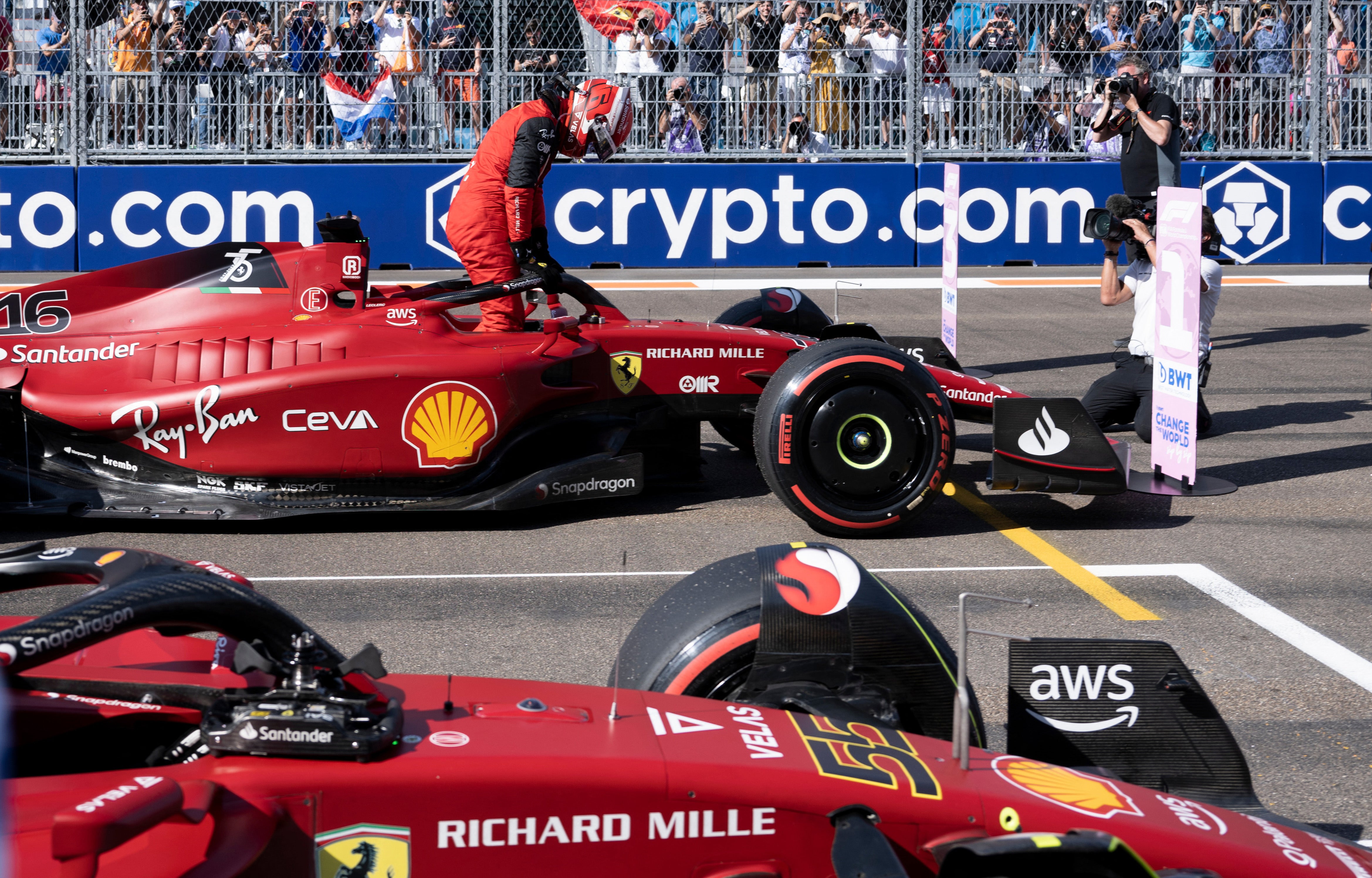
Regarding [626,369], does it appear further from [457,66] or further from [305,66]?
[305,66]

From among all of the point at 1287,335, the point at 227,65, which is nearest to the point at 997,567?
the point at 1287,335

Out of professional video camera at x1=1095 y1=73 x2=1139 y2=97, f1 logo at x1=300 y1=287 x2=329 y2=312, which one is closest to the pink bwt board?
professional video camera at x1=1095 y1=73 x2=1139 y2=97

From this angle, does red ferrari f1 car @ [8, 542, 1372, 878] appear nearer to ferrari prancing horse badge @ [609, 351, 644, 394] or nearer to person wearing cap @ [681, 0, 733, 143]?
ferrari prancing horse badge @ [609, 351, 644, 394]

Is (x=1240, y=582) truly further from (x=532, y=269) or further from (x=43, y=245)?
(x=43, y=245)

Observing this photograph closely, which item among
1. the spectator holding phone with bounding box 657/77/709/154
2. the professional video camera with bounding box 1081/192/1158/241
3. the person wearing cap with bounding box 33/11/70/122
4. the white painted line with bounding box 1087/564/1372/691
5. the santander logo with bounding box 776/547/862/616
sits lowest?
the white painted line with bounding box 1087/564/1372/691

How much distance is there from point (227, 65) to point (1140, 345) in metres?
11.1

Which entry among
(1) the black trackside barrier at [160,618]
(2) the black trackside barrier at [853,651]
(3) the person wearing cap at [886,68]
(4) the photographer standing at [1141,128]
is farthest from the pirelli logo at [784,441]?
(3) the person wearing cap at [886,68]

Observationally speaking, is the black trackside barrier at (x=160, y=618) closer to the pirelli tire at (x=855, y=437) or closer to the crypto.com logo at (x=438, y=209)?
the pirelli tire at (x=855, y=437)

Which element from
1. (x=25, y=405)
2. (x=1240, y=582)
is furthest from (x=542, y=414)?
(x=1240, y=582)

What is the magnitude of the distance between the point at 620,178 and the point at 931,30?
3965 millimetres

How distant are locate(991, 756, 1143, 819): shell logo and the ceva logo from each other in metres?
14.6

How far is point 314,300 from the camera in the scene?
7105 millimetres

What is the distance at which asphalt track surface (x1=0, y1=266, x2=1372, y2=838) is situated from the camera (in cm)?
477

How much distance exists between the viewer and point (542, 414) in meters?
6.93
